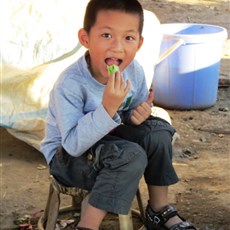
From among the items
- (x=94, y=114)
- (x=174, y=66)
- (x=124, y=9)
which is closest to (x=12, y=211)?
(x=94, y=114)

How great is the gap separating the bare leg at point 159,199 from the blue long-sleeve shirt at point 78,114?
29 centimetres

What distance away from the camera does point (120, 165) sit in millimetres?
1928

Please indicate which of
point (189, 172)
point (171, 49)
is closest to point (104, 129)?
point (189, 172)

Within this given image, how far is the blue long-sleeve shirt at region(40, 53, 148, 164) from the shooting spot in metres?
1.89

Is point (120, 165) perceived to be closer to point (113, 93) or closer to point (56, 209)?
point (113, 93)

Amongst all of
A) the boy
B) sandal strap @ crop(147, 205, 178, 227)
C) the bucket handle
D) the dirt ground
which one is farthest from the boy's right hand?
the bucket handle

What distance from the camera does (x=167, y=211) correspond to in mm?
2199

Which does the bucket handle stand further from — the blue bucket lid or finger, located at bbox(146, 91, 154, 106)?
finger, located at bbox(146, 91, 154, 106)

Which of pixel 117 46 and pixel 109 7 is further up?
pixel 109 7

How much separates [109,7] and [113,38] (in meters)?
0.11

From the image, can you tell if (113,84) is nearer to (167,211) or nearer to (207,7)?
(167,211)

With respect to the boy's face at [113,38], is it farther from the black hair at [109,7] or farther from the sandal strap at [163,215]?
the sandal strap at [163,215]

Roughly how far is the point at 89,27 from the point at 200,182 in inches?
50.1

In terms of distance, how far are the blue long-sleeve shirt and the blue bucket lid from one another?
6.20 feet
